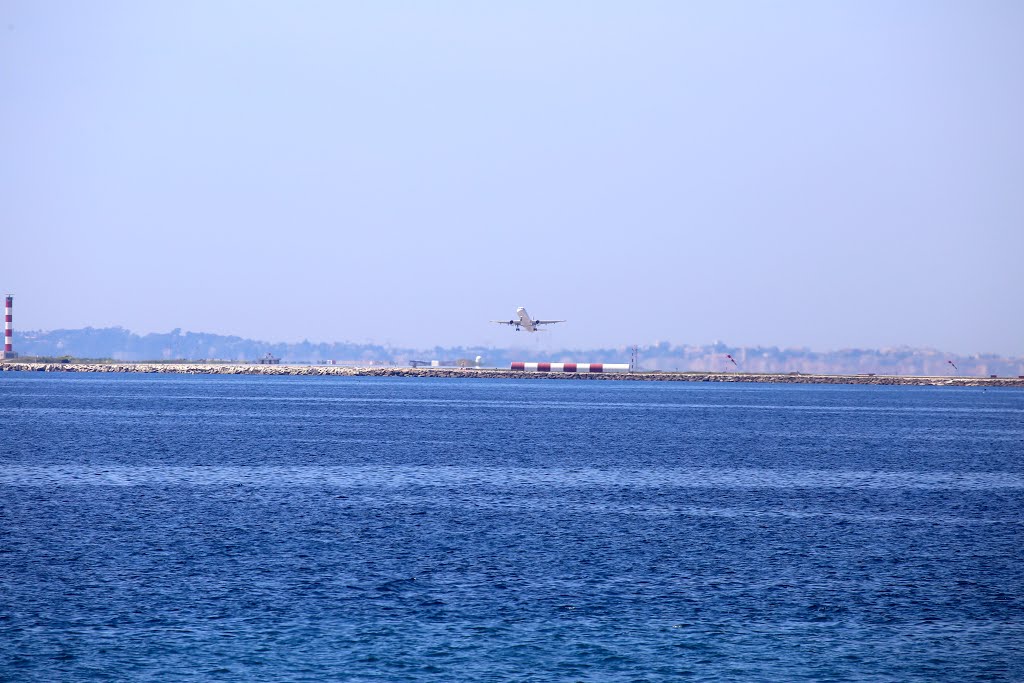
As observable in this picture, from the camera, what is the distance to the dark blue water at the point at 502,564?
998 inches

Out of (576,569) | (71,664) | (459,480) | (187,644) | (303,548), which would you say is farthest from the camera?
(459,480)

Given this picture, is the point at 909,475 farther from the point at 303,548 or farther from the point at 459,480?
the point at 303,548

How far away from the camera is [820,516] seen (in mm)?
48500

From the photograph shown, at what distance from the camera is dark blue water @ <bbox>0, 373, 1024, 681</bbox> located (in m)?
25.3

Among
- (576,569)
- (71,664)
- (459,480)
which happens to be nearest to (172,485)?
(459,480)

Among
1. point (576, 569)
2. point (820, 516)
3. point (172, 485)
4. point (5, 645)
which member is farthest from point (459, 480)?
point (5, 645)

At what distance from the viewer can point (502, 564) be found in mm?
35531

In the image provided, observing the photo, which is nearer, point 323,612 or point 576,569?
point 323,612

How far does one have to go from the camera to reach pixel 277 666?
24.4 metres

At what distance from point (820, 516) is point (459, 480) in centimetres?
2012

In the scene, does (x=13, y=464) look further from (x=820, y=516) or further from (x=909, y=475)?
(x=909, y=475)

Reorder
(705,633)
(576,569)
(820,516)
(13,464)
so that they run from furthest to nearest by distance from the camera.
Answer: (13,464) < (820,516) < (576,569) < (705,633)

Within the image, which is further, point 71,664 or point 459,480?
point 459,480

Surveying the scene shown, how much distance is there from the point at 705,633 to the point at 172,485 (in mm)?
35882
